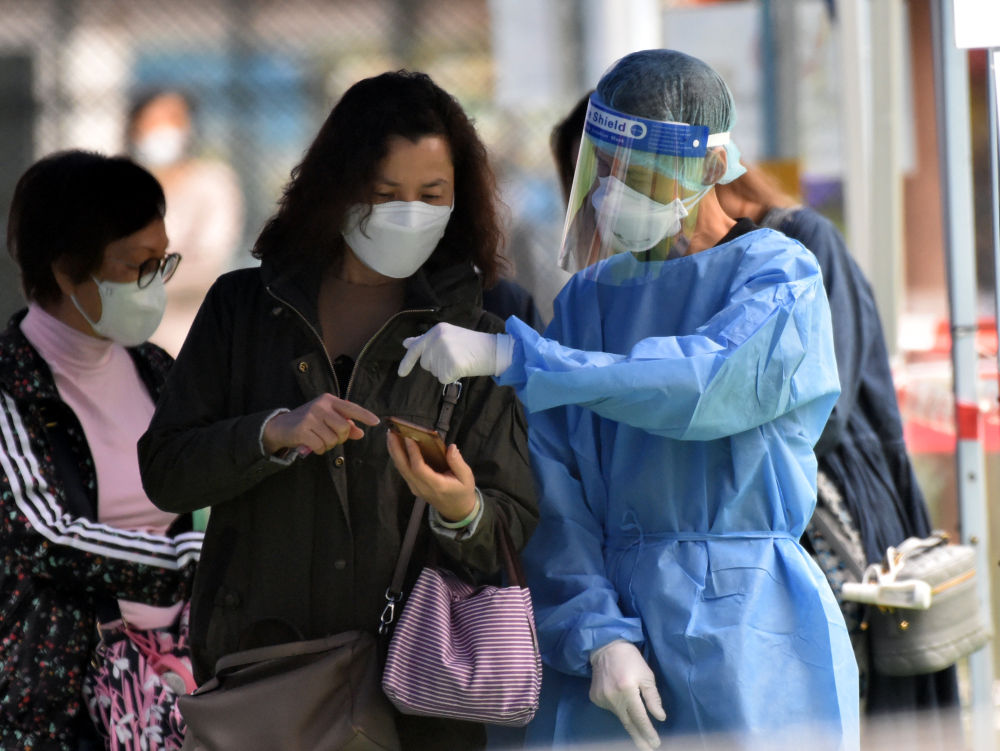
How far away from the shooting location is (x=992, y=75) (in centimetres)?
246

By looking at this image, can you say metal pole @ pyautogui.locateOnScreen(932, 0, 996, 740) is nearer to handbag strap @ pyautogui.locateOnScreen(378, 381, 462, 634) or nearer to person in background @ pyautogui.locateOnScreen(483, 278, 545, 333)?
person in background @ pyautogui.locateOnScreen(483, 278, 545, 333)

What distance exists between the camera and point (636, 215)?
87.4 inches

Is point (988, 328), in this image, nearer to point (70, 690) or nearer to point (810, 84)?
point (70, 690)

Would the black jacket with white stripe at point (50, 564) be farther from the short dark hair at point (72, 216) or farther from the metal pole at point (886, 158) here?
the metal pole at point (886, 158)

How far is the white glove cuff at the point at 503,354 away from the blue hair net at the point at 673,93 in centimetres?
43

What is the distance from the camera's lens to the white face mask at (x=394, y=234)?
7.55ft

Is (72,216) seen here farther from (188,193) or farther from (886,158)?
(886,158)

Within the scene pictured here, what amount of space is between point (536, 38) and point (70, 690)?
3.09 meters

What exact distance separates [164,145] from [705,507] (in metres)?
4.27

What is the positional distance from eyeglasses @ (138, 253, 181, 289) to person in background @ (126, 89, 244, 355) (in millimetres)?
2844

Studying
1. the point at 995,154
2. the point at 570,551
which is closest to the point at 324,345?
the point at 570,551

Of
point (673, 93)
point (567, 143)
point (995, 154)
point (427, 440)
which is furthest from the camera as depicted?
point (567, 143)

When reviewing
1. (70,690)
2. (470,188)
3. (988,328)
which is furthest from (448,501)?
(988,328)

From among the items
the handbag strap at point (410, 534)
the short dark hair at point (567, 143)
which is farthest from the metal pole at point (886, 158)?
the handbag strap at point (410, 534)
